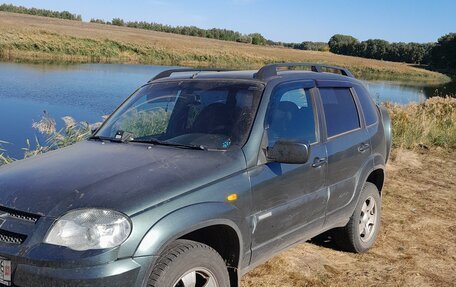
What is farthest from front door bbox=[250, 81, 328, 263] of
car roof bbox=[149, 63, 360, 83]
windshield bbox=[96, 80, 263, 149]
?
windshield bbox=[96, 80, 263, 149]

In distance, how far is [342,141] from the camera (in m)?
4.64

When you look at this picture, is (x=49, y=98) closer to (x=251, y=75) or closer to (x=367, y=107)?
(x=367, y=107)

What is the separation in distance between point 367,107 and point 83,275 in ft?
12.2

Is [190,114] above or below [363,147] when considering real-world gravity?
above

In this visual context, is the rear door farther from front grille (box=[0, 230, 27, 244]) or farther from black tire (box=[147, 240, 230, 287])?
front grille (box=[0, 230, 27, 244])

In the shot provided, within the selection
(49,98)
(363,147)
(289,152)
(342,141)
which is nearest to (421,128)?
(363,147)

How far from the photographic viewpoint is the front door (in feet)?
11.9

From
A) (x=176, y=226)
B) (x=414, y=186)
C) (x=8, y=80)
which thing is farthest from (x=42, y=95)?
(x=176, y=226)

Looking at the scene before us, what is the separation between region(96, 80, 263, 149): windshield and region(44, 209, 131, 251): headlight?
1.10m

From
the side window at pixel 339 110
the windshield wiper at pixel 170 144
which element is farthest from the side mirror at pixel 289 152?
the side window at pixel 339 110

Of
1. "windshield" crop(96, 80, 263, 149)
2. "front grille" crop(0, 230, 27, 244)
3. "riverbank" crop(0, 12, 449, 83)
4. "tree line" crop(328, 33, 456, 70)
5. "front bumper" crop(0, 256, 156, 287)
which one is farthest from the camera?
"tree line" crop(328, 33, 456, 70)

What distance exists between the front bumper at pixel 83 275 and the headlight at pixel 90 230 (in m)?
0.12

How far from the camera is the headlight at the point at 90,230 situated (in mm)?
2695

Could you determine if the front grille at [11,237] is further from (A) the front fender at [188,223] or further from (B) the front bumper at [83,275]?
(A) the front fender at [188,223]
